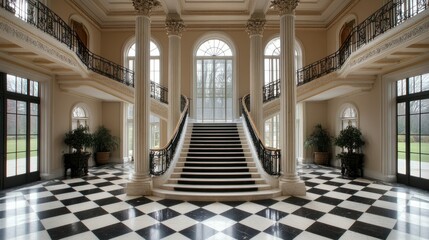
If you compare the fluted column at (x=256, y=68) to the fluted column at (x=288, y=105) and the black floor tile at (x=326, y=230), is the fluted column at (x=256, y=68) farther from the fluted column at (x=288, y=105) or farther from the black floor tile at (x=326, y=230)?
the black floor tile at (x=326, y=230)

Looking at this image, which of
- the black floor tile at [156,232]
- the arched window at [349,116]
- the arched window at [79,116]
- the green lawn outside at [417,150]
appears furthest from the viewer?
the arched window at [79,116]

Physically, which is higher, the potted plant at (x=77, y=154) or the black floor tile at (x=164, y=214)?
the potted plant at (x=77, y=154)

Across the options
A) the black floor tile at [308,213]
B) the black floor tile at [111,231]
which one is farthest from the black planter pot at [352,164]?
the black floor tile at [111,231]

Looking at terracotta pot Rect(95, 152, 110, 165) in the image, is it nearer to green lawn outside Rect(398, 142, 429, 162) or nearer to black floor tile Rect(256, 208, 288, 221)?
black floor tile Rect(256, 208, 288, 221)

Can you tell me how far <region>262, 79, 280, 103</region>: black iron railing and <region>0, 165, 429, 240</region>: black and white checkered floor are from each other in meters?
4.53

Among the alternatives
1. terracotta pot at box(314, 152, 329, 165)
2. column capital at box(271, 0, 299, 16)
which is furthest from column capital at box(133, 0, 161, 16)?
terracotta pot at box(314, 152, 329, 165)

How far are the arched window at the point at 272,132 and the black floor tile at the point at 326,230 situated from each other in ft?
25.0

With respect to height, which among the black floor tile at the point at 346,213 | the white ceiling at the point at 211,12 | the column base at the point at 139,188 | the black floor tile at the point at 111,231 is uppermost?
the white ceiling at the point at 211,12

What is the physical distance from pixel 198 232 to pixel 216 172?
270 centimetres

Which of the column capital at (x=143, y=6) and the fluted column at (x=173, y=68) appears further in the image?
the fluted column at (x=173, y=68)

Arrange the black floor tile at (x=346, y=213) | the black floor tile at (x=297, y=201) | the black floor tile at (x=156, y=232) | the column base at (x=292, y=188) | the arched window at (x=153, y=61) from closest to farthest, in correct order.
→ 1. the black floor tile at (x=156, y=232)
2. the black floor tile at (x=346, y=213)
3. the black floor tile at (x=297, y=201)
4. the column base at (x=292, y=188)
5. the arched window at (x=153, y=61)

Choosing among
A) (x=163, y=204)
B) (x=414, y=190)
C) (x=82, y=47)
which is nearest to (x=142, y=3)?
(x=82, y=47)

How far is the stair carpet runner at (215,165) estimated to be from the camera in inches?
221

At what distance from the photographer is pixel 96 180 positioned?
723cm
